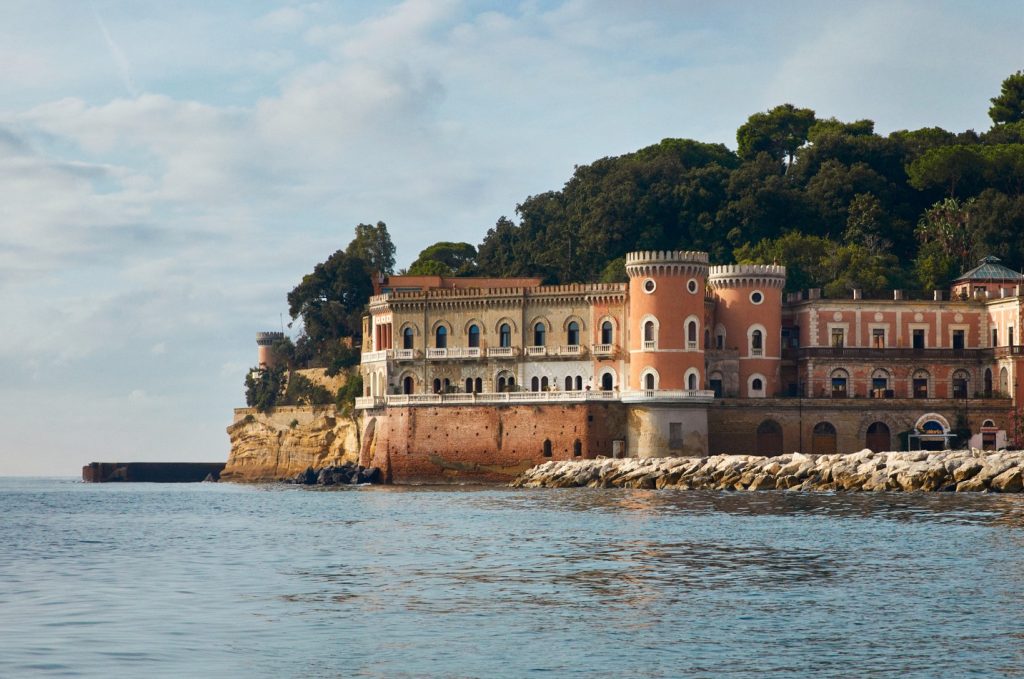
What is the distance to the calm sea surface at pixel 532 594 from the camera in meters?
22.3

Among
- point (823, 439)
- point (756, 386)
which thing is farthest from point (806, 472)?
point (756, 386)

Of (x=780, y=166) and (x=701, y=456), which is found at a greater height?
(x=780, y=166)

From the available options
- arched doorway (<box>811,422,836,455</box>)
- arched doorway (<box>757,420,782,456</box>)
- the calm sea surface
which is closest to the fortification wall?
arched doorway (<box>757,420,782,456</box>)

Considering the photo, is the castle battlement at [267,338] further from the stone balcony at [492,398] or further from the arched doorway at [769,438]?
the arched doorway at [769,438]

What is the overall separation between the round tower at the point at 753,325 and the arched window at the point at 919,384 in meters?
6.55

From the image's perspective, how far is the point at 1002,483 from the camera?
5631cm

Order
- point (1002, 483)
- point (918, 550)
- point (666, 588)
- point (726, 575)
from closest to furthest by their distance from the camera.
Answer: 1. point (666, 588)
2. point (726, 575)
3. point (918, 550)
4. point (1002, 483)

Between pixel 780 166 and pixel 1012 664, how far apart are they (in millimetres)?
79573

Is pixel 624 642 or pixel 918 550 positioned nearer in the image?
pixel 624 642

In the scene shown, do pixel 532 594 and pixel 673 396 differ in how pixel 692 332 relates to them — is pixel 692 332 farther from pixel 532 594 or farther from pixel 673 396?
pixel 532 594

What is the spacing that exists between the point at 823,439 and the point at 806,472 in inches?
347

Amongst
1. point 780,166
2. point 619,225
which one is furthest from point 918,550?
point 780,166

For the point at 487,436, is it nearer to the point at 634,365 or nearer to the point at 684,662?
the point at 634,365

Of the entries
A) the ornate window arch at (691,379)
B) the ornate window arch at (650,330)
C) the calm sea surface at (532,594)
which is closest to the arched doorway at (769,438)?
the ornate window arch at (691,379)
